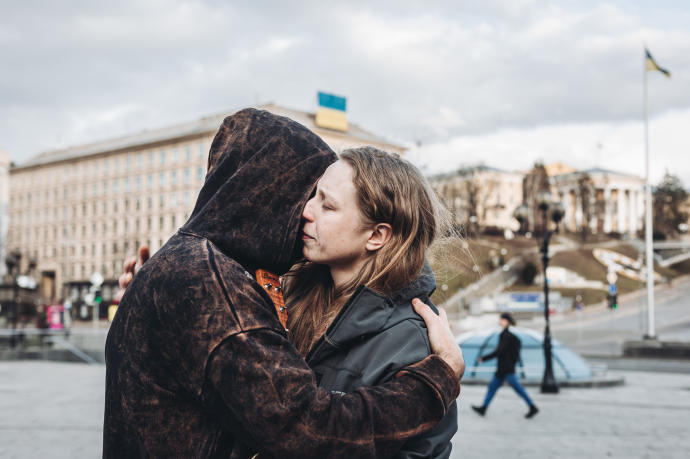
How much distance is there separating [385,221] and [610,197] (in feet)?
403

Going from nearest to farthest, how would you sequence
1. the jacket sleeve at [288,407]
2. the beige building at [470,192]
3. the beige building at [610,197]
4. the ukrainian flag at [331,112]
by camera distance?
the jacket sleeve at [288,407] < the beige building at [470,192] < the ukrainian flag at [331,112] < the beige building at [610,197]

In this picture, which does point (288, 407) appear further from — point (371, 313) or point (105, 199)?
point (105, 199)

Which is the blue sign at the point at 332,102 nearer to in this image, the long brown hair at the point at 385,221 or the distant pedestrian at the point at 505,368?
the distant pedestrian at the point at 505,368

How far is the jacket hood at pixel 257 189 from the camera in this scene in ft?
6.30

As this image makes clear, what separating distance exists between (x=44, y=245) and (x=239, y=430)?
109 meters

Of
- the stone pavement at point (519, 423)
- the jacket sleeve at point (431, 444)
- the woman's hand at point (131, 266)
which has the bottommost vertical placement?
the stone pavement at point (519, 423)

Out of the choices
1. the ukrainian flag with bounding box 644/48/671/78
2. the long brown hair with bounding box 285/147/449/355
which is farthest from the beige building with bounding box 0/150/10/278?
the long brown hair with bounding box 285/147/449/355

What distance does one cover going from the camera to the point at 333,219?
84.1 inches

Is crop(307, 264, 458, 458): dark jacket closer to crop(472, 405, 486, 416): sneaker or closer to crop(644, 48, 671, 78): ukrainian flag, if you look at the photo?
crop(472, 405, 486, 416): sneaker

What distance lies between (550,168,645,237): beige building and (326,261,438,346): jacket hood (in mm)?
108882

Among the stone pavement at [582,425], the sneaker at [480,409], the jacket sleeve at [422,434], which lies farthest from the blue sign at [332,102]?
the jacket sleeve at [422,434]

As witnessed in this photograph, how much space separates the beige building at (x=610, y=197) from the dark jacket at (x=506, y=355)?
97804 millimetres

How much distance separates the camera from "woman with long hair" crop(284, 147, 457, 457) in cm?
201

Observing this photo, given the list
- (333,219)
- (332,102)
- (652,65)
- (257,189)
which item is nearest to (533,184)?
(332,102)
